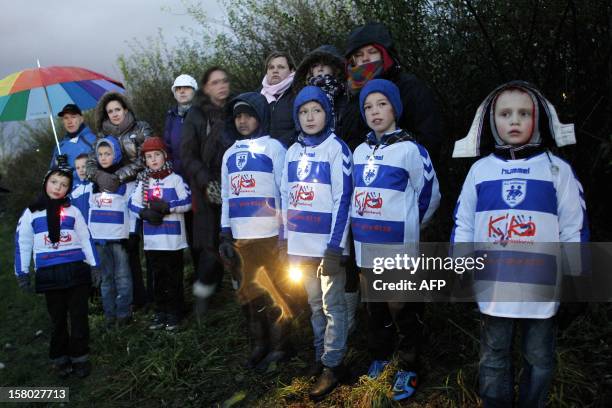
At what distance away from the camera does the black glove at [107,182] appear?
5172mm

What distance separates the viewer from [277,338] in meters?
4.04

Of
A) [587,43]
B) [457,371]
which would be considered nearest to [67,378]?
[457,371]

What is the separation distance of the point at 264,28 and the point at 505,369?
15.9 feet

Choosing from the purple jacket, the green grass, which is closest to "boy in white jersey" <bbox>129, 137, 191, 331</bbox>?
the purple jacket

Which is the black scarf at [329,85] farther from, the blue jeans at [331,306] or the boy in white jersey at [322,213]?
the blue jeans at [331,306]

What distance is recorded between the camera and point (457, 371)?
336 centimetres

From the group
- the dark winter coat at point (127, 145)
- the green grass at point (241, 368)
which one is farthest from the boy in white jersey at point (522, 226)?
the dark winter coat at point (127, 145)

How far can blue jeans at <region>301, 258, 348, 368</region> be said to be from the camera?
336 cm

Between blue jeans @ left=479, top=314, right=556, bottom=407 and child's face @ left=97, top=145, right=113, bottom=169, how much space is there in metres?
3.98

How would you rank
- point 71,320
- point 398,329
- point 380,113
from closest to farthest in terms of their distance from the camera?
1. point 380,113
2. point 398,329
3. point 71,320

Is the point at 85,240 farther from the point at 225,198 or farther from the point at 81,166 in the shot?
the point at 225,198

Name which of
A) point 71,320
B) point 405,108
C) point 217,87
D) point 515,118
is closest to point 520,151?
point 515,118

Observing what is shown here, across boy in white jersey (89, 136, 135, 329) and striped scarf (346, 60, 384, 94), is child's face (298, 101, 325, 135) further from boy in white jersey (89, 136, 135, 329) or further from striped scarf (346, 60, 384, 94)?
boy in white jersey (89, 136, 135, 329)

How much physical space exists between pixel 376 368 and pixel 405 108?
1719 mm
